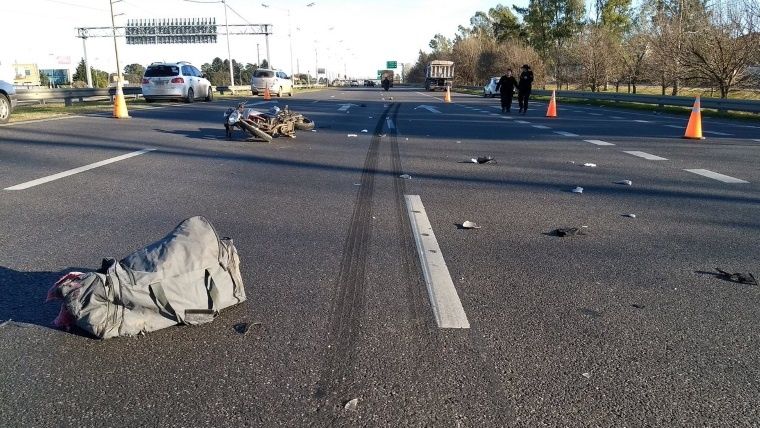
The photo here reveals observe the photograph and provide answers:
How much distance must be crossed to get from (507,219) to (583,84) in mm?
→ 47125

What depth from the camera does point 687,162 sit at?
1011cm

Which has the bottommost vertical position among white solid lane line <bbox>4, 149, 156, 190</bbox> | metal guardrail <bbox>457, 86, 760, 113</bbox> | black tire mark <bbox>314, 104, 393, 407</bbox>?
black tire mark <bbox>314, 104, 393, 407</bbox>

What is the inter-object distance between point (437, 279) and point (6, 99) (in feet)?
49.7

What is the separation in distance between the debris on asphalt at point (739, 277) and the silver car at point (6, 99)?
1621cm

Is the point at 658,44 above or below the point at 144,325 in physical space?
above

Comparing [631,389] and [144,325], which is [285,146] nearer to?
[144,325]

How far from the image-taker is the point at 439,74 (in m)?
65.4

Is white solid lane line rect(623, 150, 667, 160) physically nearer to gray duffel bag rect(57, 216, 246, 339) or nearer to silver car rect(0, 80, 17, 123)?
gray duffel bag rect(57, 216, 246, 339)

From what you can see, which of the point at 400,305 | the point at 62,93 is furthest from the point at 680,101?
the point at 62,93

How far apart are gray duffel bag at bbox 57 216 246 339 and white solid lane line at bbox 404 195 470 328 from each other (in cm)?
124

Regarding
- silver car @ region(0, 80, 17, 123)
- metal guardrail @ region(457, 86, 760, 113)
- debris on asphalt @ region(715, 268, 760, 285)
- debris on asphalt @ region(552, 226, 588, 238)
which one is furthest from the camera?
metal guardrail @ region(457, 86, 760, 113)

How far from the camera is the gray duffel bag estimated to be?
3102 millimetres

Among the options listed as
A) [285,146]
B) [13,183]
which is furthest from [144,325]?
[285,146]

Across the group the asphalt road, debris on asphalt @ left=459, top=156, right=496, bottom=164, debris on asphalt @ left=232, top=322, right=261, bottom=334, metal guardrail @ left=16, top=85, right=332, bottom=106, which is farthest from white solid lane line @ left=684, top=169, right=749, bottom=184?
metal guardrail @ left=16, top=85, right=332, bottom=106
